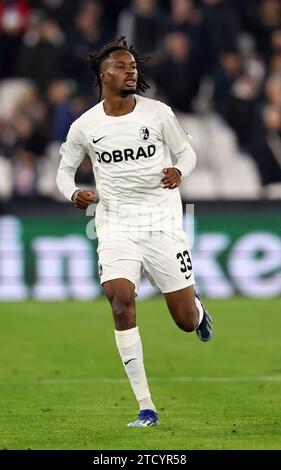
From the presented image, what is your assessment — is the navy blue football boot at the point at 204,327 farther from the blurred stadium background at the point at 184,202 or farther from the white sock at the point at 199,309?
the blurred stadium background at the point at 184,202

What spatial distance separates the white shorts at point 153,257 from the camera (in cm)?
897

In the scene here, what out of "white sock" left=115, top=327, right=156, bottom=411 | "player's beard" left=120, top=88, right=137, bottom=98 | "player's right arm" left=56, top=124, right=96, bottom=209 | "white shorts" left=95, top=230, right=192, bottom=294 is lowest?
"white sock" left=115, top=327, right=156, bottom=411

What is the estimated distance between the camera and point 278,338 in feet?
48.0

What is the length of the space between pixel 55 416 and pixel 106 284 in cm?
110

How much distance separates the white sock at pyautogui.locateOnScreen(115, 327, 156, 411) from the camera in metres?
8.77

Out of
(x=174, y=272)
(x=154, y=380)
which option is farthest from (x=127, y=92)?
(x=154, y=380)

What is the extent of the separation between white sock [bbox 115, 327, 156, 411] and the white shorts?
1.08 feet

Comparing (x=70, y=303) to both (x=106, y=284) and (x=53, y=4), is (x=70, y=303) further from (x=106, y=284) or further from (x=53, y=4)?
(x=106, y=284)

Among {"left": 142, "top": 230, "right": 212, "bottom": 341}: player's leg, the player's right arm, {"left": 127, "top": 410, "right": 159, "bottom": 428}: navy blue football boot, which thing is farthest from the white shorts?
{"left": 127, "top": 410, "right": 159, "bottom": 428}: navy blue football boot

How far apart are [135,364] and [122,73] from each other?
1.94 m

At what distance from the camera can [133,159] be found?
9.11 m

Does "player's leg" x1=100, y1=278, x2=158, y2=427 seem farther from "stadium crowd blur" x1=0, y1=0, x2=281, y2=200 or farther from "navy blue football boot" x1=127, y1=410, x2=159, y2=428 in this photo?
"stadium crowd blur" x1=0, y1=0, x2=281, y2=200

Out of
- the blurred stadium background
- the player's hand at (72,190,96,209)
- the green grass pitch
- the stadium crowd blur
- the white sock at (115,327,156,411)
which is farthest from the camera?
the stadium crowd blur

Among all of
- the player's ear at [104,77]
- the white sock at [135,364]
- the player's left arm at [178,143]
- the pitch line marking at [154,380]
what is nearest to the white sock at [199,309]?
the white sock at [135,364]
